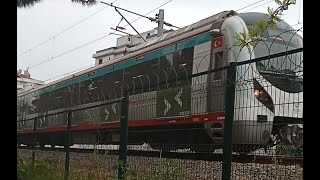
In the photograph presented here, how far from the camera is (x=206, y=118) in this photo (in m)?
8.59

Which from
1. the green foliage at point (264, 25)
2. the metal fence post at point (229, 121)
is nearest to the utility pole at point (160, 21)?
the metal fence post at point (229, 121)

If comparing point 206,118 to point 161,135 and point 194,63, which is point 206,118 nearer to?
point 161,135

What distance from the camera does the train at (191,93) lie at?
5.63m

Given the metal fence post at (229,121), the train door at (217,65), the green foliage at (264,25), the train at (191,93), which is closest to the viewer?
the green foliage at (264,25)

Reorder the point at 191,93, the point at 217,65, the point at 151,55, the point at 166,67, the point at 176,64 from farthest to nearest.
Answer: the point at 151,55 → the point at 166,67 → the point at 176,64 → the point at 217,65 → the point at 191,93

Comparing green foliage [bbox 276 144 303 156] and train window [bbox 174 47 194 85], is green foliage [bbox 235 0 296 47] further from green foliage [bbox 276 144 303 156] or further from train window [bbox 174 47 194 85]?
train window [bbox 174 47 194 85]

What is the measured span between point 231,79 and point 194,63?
19.5 feet

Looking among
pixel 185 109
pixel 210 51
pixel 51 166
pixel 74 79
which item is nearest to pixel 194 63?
pixel 210 51

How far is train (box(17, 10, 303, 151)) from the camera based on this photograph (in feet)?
18.5

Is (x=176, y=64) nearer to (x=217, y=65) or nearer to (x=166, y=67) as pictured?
(x=166, y=67)

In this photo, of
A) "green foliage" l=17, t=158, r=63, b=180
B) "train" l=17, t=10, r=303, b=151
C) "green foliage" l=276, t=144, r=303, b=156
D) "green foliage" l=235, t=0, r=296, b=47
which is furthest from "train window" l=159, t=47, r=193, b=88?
"green foliage" l=235, t=0, r=296, b=47

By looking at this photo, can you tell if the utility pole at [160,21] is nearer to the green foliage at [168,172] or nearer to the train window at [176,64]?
the train window at [176,64]

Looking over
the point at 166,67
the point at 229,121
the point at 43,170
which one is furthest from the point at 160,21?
the point at 229,121

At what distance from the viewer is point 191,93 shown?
8148 millimetres
